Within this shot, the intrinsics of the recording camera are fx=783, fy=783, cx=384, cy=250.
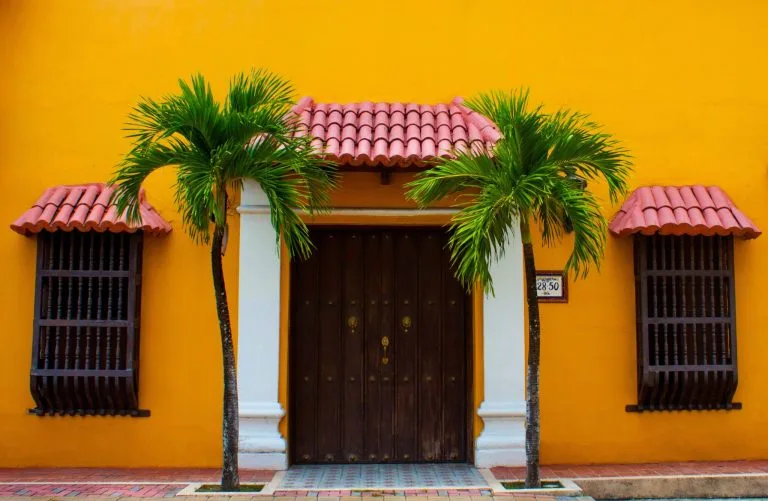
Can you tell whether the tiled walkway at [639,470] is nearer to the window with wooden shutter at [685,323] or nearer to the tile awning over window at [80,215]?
the window with wooden shutter at [685,323]

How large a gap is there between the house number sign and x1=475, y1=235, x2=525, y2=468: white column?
8.3 inches

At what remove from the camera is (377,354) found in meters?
7.57

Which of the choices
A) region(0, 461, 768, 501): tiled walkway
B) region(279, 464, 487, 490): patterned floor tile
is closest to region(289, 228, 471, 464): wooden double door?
region(279, 464, 487, 490): patterned floor tile

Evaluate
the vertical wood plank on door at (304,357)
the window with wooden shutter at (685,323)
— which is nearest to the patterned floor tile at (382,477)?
the vertical wood plank on door at (304,357)

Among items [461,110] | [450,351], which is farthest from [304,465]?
[461,110]

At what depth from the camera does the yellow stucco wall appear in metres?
7.26

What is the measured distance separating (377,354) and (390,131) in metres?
2.17

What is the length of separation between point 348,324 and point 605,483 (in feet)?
8.92

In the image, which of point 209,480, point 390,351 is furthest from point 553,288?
point 209,480

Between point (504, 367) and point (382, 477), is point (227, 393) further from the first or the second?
point (504, 367)

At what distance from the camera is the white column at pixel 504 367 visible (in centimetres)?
709

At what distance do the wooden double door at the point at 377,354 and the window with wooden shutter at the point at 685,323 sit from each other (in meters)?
1.66

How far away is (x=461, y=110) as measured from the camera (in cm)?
731

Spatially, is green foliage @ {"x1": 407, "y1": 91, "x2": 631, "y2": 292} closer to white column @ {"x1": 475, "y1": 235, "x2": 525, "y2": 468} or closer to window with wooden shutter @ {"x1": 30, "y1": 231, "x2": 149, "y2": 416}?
white column @ {"x1": 475, "y1": 235, "x2": 525, "y2": 468}
